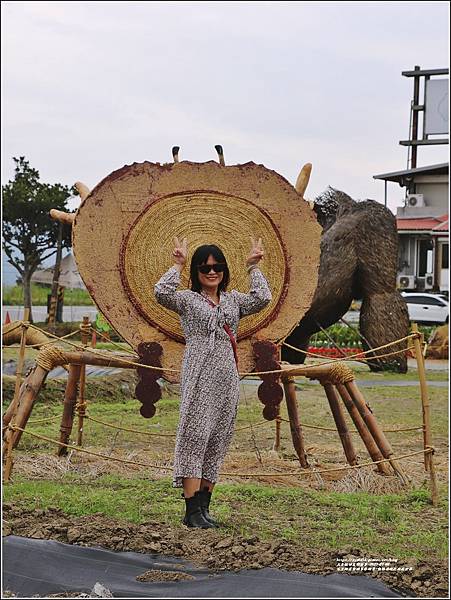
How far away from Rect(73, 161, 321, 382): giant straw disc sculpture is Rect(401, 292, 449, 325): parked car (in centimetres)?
1005

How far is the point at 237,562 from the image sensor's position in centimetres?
328

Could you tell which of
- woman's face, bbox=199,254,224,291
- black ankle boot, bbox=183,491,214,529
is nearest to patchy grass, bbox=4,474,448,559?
black ankle boot, bbox=183,491,214,529

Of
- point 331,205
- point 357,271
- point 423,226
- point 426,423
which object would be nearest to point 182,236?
point 426,423

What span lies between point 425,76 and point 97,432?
398 centimetres

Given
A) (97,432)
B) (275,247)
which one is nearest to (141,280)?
(275,247)

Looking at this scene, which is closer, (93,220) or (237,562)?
(237,562)

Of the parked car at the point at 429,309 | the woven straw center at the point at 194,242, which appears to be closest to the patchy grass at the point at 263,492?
the woven straw center at the point at 194,242

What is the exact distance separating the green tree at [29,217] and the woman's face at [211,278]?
4752mm

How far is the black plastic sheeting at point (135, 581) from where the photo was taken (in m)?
3.08

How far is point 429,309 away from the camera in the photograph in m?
14.2

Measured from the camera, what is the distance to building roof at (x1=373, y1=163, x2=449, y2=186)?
8.32 metres

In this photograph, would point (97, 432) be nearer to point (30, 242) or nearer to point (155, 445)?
point (155, 445)

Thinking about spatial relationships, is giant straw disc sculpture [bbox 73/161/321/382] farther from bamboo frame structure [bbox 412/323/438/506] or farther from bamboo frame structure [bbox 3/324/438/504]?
bamboo frame structure [bbox 412/323/438/506]

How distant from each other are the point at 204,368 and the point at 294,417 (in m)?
1.43
